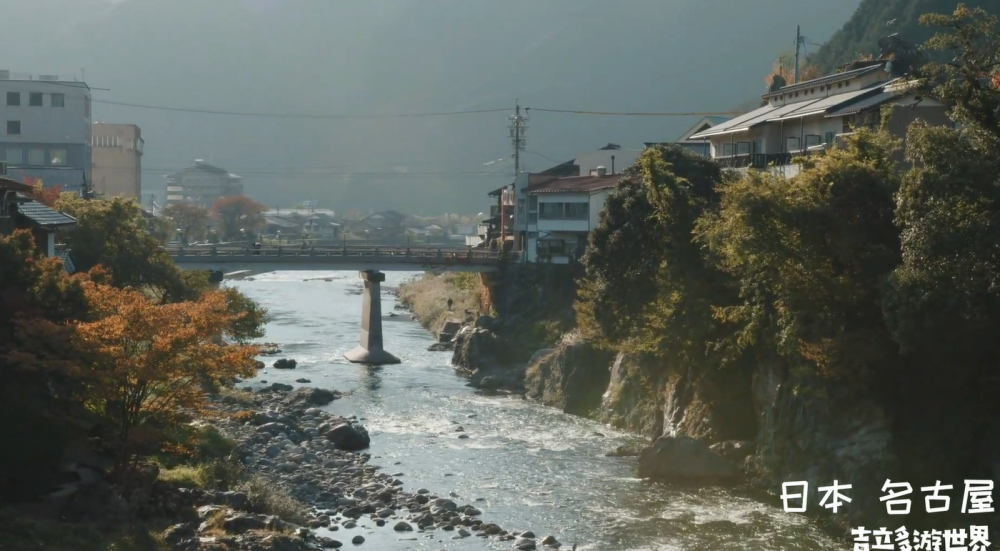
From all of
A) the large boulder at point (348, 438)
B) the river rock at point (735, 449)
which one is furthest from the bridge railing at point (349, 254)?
the river rock at point (735, 449)

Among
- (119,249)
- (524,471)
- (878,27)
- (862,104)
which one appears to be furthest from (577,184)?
(878,27)

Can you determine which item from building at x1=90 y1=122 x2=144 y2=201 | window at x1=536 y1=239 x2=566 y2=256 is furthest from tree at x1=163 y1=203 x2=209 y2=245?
window at x1=536 y1=239 x2=566 y2=256

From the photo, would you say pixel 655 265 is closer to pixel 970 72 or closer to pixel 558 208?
pixel 970 72

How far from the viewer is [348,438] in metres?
28.7

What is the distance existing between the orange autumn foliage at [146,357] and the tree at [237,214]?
96.2 metres

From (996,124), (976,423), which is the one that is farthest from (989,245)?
(976,423)

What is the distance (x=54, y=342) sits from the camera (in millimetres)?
17953

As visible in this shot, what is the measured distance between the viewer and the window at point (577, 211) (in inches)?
1925

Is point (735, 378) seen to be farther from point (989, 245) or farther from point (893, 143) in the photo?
point (989, 245)

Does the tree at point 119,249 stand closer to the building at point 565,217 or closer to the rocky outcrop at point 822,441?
the rocky outcrop at point 822,441

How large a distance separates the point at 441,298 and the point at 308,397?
93.3 feet

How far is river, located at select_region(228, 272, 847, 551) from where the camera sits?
19969 millimetres

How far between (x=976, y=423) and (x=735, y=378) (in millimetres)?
7638

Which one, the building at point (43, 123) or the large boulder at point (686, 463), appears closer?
the large boulder at point (686, 463)
